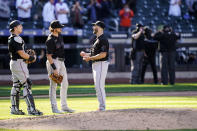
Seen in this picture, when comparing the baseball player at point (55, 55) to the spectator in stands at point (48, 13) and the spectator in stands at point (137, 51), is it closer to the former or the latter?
the spectator in stands at point (137, 51)

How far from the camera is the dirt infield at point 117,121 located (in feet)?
28.0

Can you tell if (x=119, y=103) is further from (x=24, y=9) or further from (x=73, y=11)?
(x=73, y=11)

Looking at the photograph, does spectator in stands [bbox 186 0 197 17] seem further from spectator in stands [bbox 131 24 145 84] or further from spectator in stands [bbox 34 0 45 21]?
spectator in stands [bbox 131 24 145 84]

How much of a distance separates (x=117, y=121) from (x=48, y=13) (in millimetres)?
14782

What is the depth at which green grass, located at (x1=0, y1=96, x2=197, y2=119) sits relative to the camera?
11.9m

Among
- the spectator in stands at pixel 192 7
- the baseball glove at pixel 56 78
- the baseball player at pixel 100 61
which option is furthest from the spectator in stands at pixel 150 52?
the spectator in stands at pixel 192 7

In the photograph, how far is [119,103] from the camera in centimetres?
1294

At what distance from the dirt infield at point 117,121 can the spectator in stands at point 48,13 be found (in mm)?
13677

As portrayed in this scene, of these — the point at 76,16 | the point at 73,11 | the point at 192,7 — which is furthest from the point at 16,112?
the point at 192,7

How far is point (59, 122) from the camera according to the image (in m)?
9.01

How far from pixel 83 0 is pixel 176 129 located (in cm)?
2008

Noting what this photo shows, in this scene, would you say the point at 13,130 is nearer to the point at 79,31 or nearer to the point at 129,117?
the point at 129,117

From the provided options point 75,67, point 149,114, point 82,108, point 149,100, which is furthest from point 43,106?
point 75,67

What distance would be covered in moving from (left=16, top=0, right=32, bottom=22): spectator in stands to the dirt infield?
550 inches
